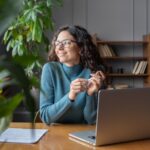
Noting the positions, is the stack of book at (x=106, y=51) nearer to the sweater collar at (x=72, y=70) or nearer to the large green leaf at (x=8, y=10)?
the sweater collar at (x=72, y=70)

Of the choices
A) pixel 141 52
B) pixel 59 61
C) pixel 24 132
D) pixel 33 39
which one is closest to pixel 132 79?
pixel 141 52

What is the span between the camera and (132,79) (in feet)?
16.6

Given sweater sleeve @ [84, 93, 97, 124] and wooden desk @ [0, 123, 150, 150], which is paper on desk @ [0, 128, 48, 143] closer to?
wooden desk @ [0, 123, 150, 150]

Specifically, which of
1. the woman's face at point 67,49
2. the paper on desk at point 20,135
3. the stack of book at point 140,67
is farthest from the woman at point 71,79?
the stack of book at point 140,67

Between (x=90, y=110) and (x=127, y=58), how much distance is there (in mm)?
3312

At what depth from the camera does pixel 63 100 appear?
1.64 meters

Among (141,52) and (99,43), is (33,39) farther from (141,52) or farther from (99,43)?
(141,52)

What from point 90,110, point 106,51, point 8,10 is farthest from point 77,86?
point 106,51

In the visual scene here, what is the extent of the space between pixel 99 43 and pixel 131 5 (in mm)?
873

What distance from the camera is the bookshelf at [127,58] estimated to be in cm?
482

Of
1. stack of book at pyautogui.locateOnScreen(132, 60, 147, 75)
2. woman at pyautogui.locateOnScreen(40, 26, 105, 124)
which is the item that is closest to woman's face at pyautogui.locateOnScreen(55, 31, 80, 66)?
woman at pyautogui.locateOnScreen(40, 26, 105, 124)

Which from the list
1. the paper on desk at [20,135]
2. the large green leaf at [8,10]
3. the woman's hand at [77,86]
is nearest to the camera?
the large green leaf at [8,10]

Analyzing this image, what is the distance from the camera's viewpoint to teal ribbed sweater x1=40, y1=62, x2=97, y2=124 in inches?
64.6

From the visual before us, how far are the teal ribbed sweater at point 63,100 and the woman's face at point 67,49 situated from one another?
51 millimetres
